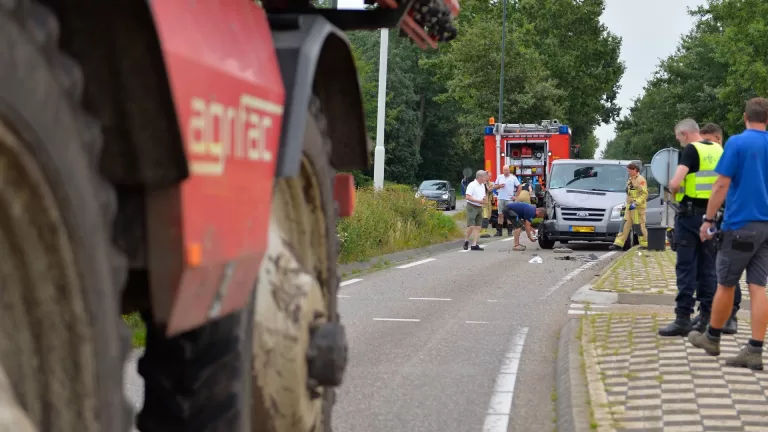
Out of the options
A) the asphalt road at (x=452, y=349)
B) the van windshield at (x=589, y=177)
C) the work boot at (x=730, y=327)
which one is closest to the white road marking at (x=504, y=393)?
the asphalt road at (x=452, y=349)

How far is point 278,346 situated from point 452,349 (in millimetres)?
6803

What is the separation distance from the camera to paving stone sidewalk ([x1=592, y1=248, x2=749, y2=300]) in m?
14.6

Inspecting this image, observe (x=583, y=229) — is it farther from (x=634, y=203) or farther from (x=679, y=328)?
(x=679, y=328)

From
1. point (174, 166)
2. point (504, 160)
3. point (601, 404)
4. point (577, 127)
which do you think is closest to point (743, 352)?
point (601, 404)

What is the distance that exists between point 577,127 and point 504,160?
35.8m

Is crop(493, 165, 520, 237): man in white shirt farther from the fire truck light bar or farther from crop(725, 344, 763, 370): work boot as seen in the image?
crop(725, 344, 763, 370): work boot

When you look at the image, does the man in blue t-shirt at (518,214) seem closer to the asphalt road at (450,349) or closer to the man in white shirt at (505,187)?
the man in white shirt at (505,187)

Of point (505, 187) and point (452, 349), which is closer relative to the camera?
point (452, 349)

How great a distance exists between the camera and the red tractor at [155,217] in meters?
1.85

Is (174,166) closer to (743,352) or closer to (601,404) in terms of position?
(601,404)

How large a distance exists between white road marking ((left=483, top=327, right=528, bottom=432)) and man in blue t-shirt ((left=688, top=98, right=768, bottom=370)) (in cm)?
147

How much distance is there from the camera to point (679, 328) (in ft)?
32.2

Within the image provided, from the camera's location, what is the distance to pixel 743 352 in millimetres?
8258

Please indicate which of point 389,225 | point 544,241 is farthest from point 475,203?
point 544,241
